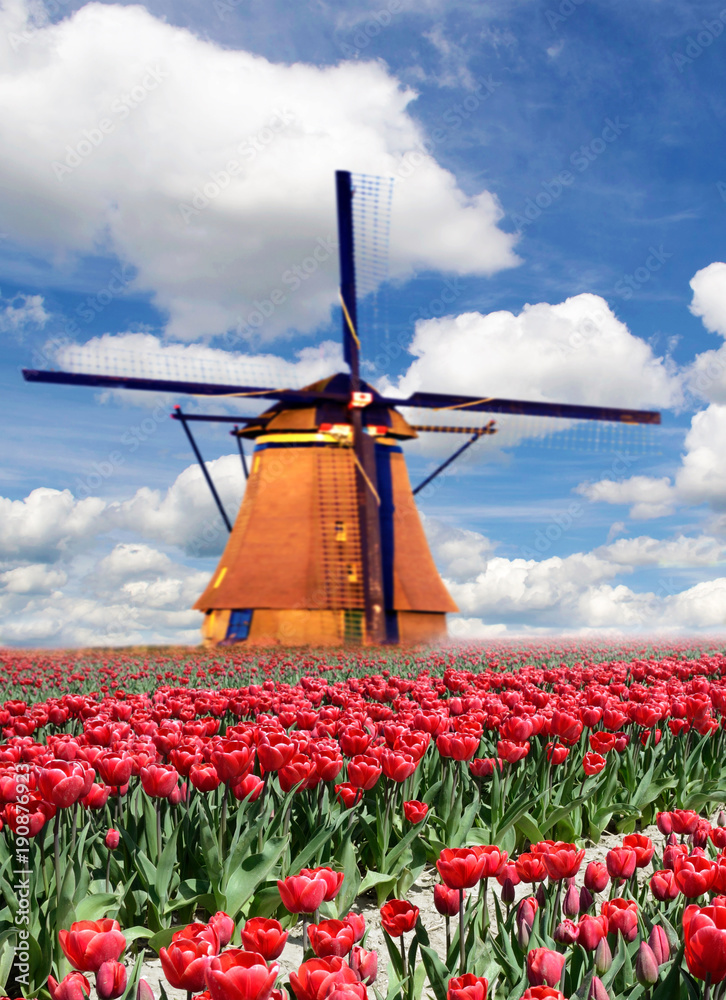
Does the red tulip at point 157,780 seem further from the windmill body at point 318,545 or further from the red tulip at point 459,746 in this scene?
the windmill body at point 318,545

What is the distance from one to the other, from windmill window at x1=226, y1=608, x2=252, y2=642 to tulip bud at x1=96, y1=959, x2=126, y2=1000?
19539 mm

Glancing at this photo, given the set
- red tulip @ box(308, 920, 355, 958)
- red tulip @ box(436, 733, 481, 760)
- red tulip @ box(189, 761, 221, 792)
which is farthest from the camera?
red tulip @ box(436, 733, 481, 760)

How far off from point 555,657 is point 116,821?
9.24 m

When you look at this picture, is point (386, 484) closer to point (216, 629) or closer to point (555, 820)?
point (216, 629)

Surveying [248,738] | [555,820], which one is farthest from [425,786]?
[248,738]

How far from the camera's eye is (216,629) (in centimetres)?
2223

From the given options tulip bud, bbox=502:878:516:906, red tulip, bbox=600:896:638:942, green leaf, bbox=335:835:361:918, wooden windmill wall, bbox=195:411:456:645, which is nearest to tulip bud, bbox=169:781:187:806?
green leaf, bbox=335:835:361:918

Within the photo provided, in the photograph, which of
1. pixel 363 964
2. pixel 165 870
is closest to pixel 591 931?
pixel 363 964

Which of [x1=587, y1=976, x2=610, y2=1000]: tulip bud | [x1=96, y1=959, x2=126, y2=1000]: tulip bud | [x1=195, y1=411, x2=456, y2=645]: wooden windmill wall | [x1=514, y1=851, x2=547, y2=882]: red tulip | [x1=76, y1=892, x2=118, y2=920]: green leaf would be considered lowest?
[x1=76, y1=892, x2=118, y2=920]: green leaf

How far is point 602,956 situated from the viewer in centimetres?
210

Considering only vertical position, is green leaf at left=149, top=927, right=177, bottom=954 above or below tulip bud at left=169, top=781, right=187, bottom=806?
below

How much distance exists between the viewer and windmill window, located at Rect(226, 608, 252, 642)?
21219 millimetres

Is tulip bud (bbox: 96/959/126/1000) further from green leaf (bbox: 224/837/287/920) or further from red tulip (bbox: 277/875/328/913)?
green leaf (bbox: 224/837/287/920)

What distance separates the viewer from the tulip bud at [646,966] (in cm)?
198
